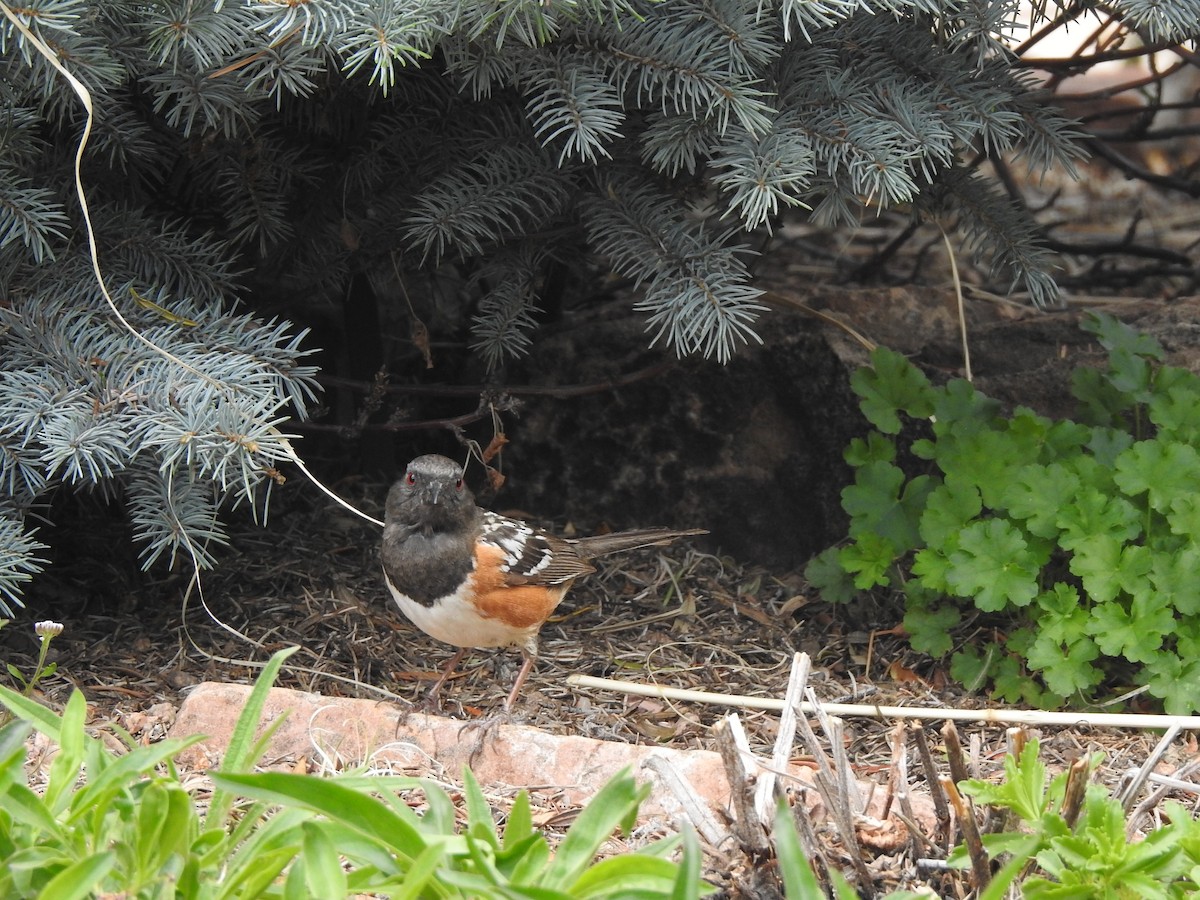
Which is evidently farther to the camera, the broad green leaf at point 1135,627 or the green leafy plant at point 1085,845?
the broad green leaf at point 1135,627

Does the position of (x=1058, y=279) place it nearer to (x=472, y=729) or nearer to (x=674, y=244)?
(x=674, y=244)

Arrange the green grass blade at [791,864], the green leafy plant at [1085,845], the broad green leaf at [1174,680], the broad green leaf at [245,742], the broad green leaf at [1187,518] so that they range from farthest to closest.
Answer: the broad green leaf at [1187,518], the broad green leaf at [1174,680], the broad green leaf at [245,742], the green leafy plant at [1085,845], the green grass blade at [791,864]

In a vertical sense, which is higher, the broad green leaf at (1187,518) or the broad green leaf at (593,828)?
the broad green leaf at (1187,518)

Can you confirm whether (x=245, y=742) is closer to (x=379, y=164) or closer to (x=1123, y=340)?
(x=379, y=164)

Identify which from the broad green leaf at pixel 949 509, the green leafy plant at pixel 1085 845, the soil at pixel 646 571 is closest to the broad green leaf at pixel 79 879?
the green leafy plant at pixel 1085 845

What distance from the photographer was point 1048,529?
3.19m

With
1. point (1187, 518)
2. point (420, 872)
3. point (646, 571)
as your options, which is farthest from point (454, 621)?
point (1187, 518)

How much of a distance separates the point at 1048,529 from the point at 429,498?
1.73 metres

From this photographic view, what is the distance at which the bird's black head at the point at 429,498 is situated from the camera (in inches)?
135

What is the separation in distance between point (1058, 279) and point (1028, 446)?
195 cm

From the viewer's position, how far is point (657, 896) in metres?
1.69

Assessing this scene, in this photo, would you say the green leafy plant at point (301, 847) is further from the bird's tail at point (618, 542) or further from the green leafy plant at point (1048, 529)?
→ the bird's tail at point (618, 542)

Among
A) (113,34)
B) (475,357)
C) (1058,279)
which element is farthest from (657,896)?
(1058,279)

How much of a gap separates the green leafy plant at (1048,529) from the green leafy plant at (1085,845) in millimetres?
1072
